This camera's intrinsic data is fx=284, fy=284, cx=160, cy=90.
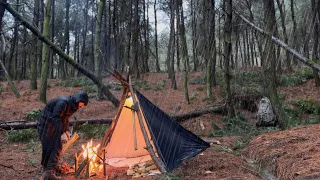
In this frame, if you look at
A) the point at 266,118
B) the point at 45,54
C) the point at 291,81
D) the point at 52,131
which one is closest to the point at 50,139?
the point at 52,131

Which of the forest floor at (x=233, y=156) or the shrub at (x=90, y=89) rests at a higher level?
the shrub at (x=90, y=89)

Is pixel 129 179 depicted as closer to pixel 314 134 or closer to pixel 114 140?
pixel 114 140

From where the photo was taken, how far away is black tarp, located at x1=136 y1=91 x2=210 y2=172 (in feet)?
18.8

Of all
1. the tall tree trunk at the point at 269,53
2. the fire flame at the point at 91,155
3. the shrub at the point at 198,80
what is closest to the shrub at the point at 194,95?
the shrub at the point at 198,80

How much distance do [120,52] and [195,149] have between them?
20489mm

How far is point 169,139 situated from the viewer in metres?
6.11

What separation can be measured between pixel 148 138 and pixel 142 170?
2.16 ft

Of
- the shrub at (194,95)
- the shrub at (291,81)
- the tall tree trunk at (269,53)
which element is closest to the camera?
the tall tree trunk at (269,53)

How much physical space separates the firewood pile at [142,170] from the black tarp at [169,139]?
43 centimetres

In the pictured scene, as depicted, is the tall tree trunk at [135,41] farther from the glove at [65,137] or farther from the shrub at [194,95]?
the glove at [65,137]

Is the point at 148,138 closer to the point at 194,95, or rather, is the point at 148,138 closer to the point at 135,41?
the point at 194,95

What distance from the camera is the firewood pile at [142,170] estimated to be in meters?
5.72

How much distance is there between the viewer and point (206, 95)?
574 inches

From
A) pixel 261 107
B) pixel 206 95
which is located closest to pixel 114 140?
pixel 261 107
